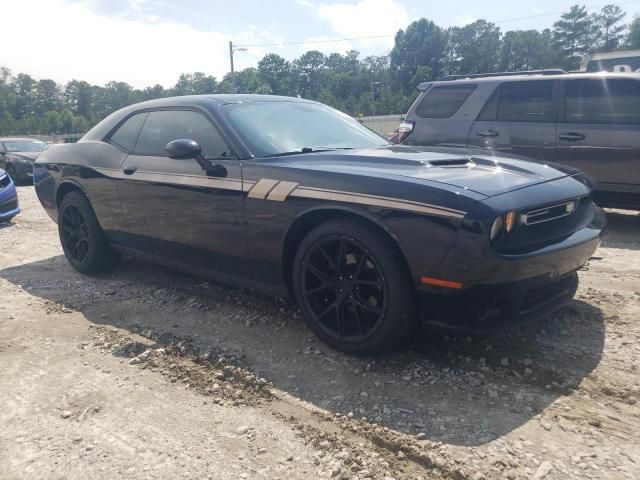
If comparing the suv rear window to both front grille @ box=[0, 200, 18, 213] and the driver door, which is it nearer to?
the driver door

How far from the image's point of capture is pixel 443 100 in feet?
21.9

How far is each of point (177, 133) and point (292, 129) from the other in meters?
0.91

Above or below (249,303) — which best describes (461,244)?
above

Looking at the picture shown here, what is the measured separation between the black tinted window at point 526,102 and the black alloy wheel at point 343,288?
4.18 m

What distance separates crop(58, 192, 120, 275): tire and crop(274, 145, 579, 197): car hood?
7.40 ft

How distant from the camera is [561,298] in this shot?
285 cm

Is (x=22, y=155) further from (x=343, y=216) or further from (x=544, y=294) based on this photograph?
(x=544, y=294)

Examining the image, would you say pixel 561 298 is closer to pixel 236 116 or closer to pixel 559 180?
pixel 559 180

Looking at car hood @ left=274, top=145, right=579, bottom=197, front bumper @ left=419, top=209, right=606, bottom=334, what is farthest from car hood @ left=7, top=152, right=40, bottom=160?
front bumper @ left=419, top=209, right=606, bottom=334

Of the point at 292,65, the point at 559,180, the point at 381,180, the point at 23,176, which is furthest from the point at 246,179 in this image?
the point at 292,65

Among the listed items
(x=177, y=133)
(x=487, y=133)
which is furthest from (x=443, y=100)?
(x=177, y=133)

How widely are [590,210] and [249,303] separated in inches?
93.3

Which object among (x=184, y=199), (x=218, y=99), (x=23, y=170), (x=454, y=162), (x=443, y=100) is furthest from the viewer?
(x=23, y=170)

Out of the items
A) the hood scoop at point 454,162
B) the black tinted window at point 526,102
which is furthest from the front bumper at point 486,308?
the black tinted window at point 526,102
